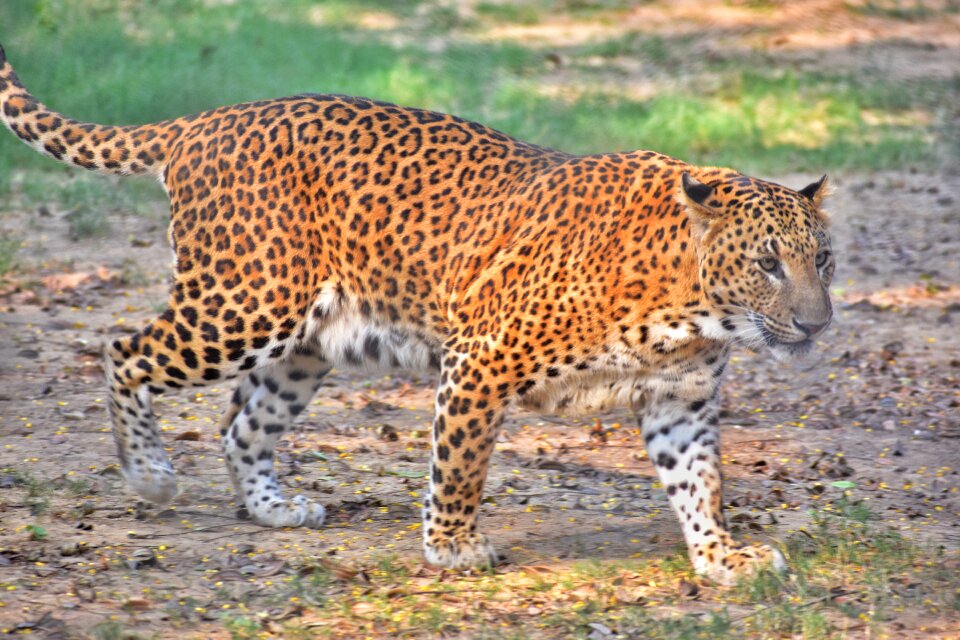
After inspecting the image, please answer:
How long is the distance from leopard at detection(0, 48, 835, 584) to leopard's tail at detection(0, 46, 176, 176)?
0.04 feet

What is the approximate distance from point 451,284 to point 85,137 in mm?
2051

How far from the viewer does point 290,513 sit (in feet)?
21.4

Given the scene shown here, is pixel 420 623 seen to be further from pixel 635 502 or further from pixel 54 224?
pixel 54 224

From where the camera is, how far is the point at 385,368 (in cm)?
650

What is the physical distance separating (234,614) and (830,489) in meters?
3.39

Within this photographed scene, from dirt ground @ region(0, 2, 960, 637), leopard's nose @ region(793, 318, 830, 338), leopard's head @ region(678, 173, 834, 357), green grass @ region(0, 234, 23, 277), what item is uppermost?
leopard's head @ region(678, 173, 834, 357)

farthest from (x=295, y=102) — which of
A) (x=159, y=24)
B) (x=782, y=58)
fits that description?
(x=782, y=58)

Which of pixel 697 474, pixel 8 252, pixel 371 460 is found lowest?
pixel 371 460

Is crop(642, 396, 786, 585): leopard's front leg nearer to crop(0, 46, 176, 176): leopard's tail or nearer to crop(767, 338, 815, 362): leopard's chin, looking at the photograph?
crop(767, 338, 815, 362): leopard's chin

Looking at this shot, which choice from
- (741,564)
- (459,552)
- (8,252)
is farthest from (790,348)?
(8,252)

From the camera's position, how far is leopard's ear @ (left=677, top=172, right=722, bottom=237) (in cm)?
549

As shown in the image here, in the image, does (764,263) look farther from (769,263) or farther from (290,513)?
(290,513)

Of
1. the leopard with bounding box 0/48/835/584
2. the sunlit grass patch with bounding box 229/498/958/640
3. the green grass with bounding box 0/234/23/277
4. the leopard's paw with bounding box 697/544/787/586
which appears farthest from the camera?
the green grass with bounding box 0/234/23/277

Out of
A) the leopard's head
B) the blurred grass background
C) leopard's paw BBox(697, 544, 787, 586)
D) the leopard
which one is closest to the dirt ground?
the leopard
